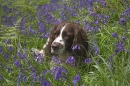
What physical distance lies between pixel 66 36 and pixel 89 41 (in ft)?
1.28

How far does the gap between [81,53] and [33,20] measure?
255cm

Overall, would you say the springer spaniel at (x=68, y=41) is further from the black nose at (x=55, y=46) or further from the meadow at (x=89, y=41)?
the meadow at (x=89, y=41)

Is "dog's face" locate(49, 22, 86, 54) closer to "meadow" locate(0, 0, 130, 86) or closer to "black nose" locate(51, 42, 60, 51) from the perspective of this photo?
"black nose" locate(51, 42, 60, 51)

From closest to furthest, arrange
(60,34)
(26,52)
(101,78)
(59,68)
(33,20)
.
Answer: (59,68), (101,78), (26,52), (60,34), (33,20)

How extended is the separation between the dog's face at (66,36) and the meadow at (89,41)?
0.20 meters

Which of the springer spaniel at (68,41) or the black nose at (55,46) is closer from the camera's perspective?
the black nose at (55,46)

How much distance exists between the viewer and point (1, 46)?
5109 millimetres

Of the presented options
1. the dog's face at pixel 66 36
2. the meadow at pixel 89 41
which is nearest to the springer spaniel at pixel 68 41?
the dog's face at pixel 66 36

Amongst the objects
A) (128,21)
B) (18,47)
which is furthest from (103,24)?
(18,47)

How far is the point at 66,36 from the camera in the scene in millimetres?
5309

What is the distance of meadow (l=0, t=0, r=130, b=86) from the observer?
379 cm

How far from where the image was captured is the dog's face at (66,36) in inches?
204

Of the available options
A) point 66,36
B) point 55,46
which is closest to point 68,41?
point 66,36

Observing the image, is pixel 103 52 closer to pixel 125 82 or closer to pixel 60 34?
pixel 60 34
